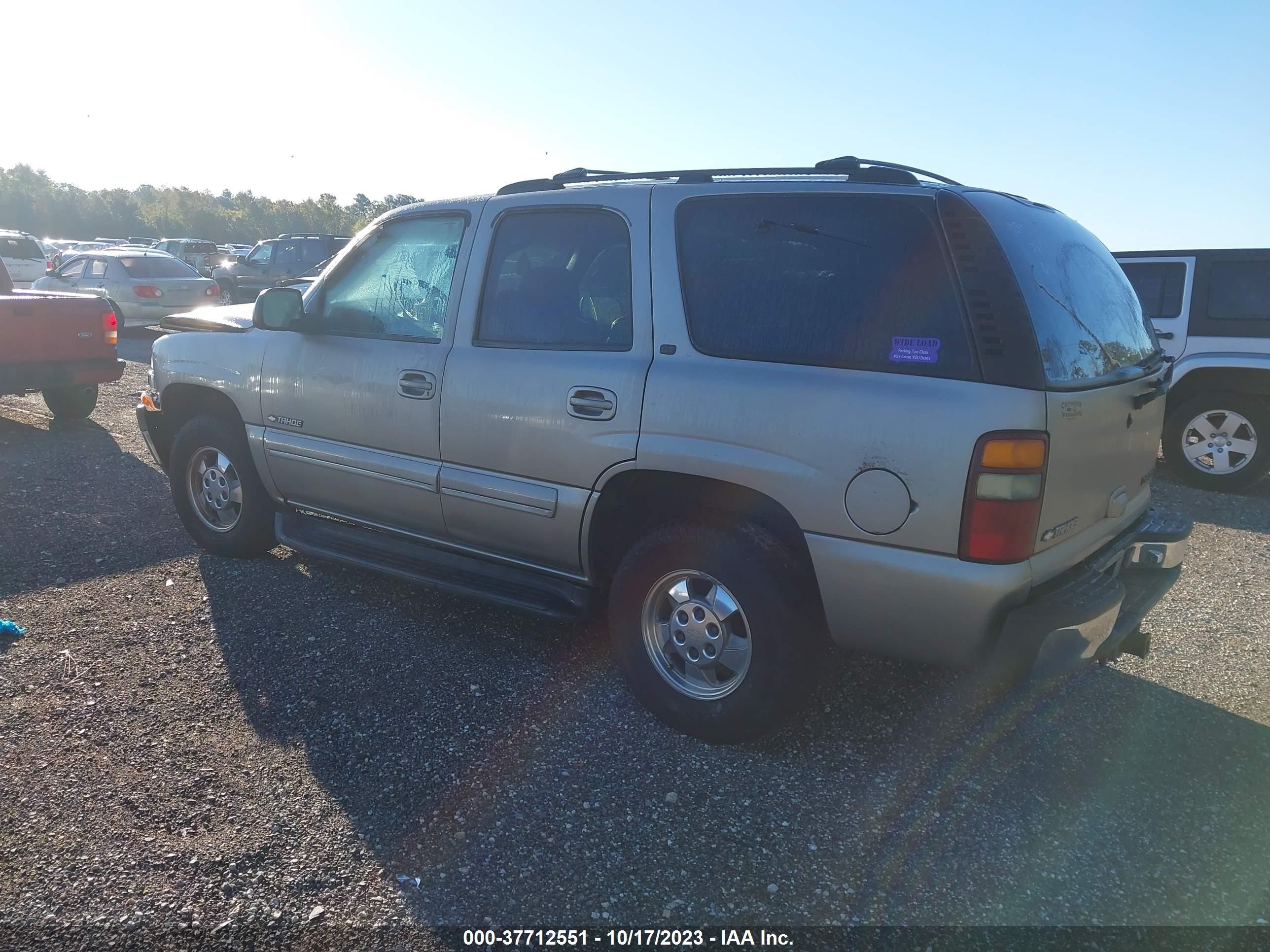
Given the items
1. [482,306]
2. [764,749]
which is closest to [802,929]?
[764,749]

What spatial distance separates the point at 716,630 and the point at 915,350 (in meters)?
1.19

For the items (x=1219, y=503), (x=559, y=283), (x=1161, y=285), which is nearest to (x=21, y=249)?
(x=559, y=283)

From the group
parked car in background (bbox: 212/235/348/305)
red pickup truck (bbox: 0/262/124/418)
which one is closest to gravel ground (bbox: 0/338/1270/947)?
red pickup truck (bbox: 0/262/124/418)

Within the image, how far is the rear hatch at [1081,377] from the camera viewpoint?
2.82 meters

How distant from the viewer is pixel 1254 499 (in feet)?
24.5

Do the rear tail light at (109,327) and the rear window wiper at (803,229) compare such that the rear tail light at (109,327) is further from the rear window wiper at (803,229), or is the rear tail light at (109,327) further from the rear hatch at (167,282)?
the rear hatch at (167,282)

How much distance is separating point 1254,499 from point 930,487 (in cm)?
628

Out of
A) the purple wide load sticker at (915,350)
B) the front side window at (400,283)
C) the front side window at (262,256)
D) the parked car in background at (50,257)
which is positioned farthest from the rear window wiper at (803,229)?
the front side window at (262,256)

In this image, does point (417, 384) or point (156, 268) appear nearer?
point (417, 384)

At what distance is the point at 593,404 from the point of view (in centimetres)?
343

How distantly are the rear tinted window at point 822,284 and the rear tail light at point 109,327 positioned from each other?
7.35 metres

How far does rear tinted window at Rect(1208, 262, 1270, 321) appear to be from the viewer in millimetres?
7531

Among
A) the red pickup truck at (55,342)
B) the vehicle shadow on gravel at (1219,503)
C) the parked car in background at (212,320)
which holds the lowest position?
→ the vehicle shadow on gravel at (1219,503)

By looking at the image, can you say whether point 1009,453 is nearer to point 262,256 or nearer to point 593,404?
point 593,404
